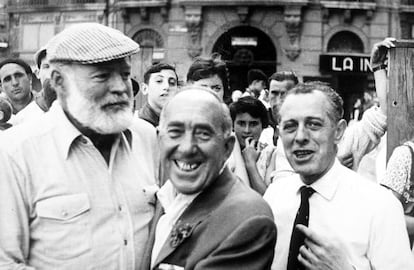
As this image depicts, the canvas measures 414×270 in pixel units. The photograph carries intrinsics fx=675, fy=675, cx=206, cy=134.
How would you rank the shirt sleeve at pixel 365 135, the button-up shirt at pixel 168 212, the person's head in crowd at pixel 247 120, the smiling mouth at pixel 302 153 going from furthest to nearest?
the person's head in crowd at pixel 247 120, the shirt sleeve at pixel 365 135, the smiling mouth at pixel 302 153, the button-up shirt at pixel 168 212

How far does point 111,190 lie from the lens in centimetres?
311

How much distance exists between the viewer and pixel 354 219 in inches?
123

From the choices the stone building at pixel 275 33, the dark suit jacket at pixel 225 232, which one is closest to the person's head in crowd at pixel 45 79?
the dark suit jacket at pixel 225 232

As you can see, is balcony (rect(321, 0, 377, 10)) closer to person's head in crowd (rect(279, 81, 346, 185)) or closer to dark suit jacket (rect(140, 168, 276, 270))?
person's head in crowd (rect(279, 81, 346, 185))

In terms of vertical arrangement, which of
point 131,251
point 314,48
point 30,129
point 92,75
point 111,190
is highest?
point 314,48

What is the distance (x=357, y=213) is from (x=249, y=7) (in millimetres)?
18567

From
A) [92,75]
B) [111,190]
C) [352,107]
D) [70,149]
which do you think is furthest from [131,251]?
[352,107]

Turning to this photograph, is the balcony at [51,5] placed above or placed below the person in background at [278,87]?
above

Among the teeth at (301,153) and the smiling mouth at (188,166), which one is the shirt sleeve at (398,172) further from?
the smiling mouth at (188,166)

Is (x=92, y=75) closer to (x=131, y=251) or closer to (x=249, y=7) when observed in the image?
(x=131, y=251)

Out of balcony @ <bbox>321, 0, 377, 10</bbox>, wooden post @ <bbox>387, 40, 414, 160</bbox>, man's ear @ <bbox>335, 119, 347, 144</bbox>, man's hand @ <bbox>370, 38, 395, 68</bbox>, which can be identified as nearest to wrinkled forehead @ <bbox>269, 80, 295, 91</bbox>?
man's hand @ <bbox>370, 38, 395, 68</bbox>

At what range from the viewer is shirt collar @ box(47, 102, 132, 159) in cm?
308

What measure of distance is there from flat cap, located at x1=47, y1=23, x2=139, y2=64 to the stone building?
17522 millimetres

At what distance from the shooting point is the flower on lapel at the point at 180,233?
2707 mm
